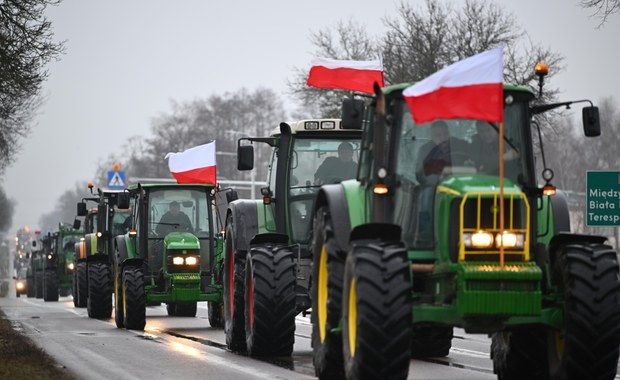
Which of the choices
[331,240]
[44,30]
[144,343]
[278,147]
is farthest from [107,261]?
[331,240]

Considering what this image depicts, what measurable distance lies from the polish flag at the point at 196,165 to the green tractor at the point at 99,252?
4.06 m

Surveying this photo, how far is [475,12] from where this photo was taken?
47.8m

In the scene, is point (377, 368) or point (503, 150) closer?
point (377, 368)

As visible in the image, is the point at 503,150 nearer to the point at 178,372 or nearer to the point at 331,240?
the point at 331,240

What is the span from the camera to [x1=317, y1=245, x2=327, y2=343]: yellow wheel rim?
13.6 m

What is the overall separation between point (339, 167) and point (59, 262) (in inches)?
1289

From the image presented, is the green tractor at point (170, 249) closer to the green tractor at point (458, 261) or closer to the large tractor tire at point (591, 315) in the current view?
the green tractor at point (458, 261)

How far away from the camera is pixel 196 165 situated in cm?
2722

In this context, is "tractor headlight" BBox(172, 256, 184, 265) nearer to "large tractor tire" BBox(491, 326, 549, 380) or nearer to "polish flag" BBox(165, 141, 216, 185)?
"polish flag" BBox(165, 141, 216, 185)

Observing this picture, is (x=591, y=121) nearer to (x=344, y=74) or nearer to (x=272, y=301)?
(x=272, y=301)

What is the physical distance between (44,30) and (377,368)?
17.3 metres

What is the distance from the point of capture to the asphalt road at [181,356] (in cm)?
1510

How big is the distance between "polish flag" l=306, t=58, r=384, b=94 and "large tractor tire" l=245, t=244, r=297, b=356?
4.64 m

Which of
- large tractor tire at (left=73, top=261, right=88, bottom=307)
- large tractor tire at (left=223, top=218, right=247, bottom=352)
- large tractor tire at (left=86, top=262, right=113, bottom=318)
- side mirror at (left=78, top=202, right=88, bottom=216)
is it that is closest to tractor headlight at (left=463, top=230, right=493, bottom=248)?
large tractor tire at (left=223, top=218, right=247, bottom=352)
